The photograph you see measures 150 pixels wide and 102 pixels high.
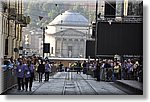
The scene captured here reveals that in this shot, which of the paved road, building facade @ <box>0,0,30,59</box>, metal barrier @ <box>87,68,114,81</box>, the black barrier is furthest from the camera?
metal barrier @ <box>87,68,114,81</box>

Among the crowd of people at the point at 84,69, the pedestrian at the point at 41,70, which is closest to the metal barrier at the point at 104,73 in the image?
the crowd of people at the point at 84,69

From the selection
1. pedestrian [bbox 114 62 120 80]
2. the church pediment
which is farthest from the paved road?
the church pediment

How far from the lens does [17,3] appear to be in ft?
43.8

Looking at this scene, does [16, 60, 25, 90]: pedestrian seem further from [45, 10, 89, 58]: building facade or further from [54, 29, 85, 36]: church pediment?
[54, 29, 85, 36]: church pediment

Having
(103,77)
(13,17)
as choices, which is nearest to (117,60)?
(103,77)

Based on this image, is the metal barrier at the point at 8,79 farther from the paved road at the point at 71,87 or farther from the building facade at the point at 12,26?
the building facade at the point at 12,26

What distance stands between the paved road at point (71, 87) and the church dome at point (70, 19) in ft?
4.02

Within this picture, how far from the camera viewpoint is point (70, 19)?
1376 cm

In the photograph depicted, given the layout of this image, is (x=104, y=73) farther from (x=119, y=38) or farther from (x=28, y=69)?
(x=28, y=69)

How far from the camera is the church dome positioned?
13.7 metres

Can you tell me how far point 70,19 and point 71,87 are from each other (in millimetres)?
1686

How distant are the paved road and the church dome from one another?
4.02 ft

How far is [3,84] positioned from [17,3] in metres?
1.93

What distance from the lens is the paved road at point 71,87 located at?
13039 millimetres
